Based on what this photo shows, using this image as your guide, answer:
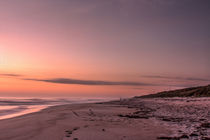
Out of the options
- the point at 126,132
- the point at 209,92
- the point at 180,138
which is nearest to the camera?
the point at 180,138

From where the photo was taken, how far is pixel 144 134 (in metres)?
9.09

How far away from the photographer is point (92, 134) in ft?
29.7

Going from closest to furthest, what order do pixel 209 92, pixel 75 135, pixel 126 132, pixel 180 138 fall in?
pixel 180 138 < pixel 75 135 < pixel 126 132 < pixel 209 92

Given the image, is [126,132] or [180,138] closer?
[180,138]

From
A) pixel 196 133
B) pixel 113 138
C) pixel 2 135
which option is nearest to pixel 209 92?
pixel 196 133

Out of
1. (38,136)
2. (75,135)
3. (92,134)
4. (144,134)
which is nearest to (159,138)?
(144,134)

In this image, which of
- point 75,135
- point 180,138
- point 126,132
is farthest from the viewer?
point 126,132

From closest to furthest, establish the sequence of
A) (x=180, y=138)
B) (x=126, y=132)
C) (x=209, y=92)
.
Result: (x=180, y=138), (x=126, y=132), (x=209, y=92)

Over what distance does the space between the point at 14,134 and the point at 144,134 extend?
6455 mm

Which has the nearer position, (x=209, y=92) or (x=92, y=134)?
(x=92, y=134)

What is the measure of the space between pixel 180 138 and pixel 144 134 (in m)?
1.66

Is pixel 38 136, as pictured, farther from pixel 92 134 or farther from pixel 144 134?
pixel 144 134

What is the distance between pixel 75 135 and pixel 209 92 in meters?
40.9

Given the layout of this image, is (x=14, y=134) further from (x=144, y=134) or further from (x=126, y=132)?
(x=144, y=134)
